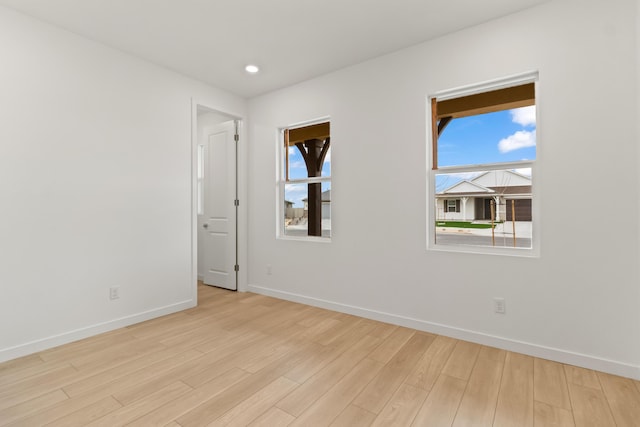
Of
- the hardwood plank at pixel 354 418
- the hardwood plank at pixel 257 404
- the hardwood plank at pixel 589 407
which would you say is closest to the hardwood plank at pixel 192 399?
the hardwood plank at pixel 257 404

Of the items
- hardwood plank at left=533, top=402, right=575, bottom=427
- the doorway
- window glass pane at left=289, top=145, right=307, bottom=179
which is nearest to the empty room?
hardwood plank at left=533, top=402, right=575, bottom=427

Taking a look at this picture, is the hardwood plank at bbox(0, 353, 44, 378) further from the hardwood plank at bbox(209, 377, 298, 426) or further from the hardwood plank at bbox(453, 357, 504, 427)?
the hardwood plank at bbox(453, 357, 504, 427)

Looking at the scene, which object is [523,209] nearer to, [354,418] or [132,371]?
[354,418]

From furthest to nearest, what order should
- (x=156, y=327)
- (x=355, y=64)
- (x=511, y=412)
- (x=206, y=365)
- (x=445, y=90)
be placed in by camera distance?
1. (x=355, y=64)
2. (x=156, y=327)
3. (x=445, y=90)
4. (x=206, y=365)
5. (x=511, y=412)

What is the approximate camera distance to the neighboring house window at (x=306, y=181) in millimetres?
3689

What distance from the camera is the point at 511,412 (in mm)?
1731

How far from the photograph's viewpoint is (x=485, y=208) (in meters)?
2.71

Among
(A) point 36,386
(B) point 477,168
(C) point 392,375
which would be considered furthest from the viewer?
(B) point 477,168

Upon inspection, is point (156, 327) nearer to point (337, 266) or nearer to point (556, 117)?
point (337, 266)

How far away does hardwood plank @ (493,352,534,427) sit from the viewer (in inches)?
65.8

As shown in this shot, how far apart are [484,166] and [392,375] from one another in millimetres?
1865

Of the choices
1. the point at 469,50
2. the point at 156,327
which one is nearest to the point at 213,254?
the point at 156,327

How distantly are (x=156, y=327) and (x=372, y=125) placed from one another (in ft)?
9.71

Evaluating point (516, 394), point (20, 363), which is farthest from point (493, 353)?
point (20, 363)
